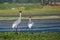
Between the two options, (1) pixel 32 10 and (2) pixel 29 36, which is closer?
(2) pixel 29 36

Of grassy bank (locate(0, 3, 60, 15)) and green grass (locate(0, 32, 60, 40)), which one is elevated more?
green grass (locate(0, 32, 60, 40))

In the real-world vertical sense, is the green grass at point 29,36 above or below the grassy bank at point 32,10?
above

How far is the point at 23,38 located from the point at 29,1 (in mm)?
29799

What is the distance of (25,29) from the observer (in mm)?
10586

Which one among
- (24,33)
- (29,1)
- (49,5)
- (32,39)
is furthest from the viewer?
(29,1)

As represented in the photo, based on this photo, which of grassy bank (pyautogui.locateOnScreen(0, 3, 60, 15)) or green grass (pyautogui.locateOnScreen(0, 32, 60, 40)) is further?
grassy bank (pyautogui.locateOnScreen(0, 3, 60, 15))

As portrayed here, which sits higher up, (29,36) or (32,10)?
(29,36)

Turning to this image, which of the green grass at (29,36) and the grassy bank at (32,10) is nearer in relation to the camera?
the green grass at (29,36)

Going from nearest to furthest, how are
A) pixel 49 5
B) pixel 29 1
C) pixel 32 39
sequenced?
pixel 32 39 → pixel 49 5 → pixel 29 1

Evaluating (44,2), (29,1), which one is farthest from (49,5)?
(29,1)

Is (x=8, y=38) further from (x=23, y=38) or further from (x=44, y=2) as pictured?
(x=44, y=2)

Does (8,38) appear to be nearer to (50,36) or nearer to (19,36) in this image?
(19,36)

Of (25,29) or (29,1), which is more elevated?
(25,29)

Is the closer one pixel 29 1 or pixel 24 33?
pixel 24 33
